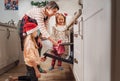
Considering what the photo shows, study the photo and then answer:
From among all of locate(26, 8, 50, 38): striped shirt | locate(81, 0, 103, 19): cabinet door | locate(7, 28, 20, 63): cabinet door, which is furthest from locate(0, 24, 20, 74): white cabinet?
locate(81, 0, 103, 19): cabinet door

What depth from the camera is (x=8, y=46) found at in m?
3.73

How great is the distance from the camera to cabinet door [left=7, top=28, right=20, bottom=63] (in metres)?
3.80

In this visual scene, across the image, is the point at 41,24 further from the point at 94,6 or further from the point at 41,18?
the point at 94,6

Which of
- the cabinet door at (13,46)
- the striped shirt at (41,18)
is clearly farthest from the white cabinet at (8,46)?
the striped shirt at (41,18)

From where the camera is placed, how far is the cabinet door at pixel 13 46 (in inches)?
150

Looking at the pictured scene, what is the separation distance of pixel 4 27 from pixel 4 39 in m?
0.22

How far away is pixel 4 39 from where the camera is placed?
3465mm

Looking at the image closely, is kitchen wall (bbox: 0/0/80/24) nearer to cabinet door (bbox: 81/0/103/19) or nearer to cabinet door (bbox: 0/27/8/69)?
cabinet door (bbox: 0/27/8/69)

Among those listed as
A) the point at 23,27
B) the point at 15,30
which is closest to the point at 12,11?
the point at 15,30

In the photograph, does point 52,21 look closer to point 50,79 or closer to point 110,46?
point 50,79

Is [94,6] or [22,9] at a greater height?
[22,9]

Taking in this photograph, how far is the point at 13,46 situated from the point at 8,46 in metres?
0.38

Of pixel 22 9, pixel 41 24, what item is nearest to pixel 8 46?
pixel 22 9

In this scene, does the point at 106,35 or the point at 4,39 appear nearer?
the point at 106,35
